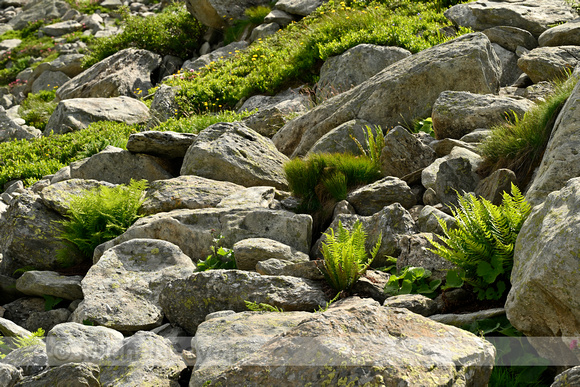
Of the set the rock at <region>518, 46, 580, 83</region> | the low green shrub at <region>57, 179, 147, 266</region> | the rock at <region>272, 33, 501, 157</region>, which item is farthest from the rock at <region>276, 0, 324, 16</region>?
the low green shrub at <region>57, 179, 147, 266</region>

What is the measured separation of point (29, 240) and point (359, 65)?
817 cm

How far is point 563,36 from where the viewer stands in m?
11.4

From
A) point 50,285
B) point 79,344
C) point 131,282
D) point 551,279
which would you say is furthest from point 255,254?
point 551,279

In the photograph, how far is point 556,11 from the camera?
13.6 m

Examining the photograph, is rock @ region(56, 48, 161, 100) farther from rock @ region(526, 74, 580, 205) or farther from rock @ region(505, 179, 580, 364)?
rock @ region(505, 179, 580, 364)

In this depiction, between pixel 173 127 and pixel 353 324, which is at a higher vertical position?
pixel 353 324

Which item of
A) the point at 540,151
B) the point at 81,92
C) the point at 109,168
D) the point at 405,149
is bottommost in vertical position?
the point at 81,92

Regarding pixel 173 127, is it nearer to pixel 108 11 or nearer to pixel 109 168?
pixel 109 168

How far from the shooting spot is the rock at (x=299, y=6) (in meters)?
20.5

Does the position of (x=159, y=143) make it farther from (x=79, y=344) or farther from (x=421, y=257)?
(x=79, y=344)

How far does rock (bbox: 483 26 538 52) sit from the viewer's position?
12.4 meters

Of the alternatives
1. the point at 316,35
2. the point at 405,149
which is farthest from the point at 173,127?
the point at 405,149

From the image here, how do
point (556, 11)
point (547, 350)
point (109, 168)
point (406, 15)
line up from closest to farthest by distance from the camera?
point (547, 350) < point (109, 168) < point (556, 11) < point (406, 15)

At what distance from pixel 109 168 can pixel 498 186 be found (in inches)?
264
